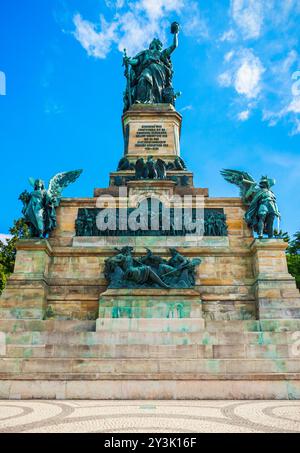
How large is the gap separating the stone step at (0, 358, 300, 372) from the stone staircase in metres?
0.03

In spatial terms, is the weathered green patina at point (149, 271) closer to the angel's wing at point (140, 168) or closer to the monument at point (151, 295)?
the monument at point (151, 295)

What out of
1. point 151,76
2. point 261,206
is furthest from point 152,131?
point 261,206

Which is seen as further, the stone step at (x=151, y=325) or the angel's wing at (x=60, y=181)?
the angel's wing at (x=60, y=181)

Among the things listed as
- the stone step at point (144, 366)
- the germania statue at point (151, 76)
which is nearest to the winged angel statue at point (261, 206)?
the stone step at point (144, 366)

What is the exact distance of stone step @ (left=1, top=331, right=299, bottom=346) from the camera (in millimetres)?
12945

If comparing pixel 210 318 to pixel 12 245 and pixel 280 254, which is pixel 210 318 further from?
pixel 12 245

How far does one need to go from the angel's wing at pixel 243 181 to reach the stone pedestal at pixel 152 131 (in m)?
3.57

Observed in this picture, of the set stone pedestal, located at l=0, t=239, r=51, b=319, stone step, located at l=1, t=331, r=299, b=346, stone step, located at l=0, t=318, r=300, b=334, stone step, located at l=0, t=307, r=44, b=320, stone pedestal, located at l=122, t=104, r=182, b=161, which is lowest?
stone step, located at l=1, t=331, r=299, b=346

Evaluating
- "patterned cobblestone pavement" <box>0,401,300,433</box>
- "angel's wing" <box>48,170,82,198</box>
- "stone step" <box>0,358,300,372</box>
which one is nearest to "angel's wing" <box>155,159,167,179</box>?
"angel's wing" <box>48,170,82,198</box>

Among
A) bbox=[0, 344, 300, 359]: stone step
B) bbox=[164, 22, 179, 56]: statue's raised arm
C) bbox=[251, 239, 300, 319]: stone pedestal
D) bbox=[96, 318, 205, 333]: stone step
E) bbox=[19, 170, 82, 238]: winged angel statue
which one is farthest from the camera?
bbox=[164, 22, 179, 56]: statue's raised arm

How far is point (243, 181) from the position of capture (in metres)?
18.9

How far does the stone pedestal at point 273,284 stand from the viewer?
15047 mm

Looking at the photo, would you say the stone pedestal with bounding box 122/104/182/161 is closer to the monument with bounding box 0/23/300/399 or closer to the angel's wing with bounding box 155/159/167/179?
the monument with bounding box 0/23/300/399

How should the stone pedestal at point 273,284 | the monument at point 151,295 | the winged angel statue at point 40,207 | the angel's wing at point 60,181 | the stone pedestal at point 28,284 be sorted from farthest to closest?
1. the angel's wing at point 60,181
2. the winged angel statue at point 40,207
3. the stone pedestal at point 28,284
4. the stone pedestal at point 273,284
5. the monument at point 151,295
